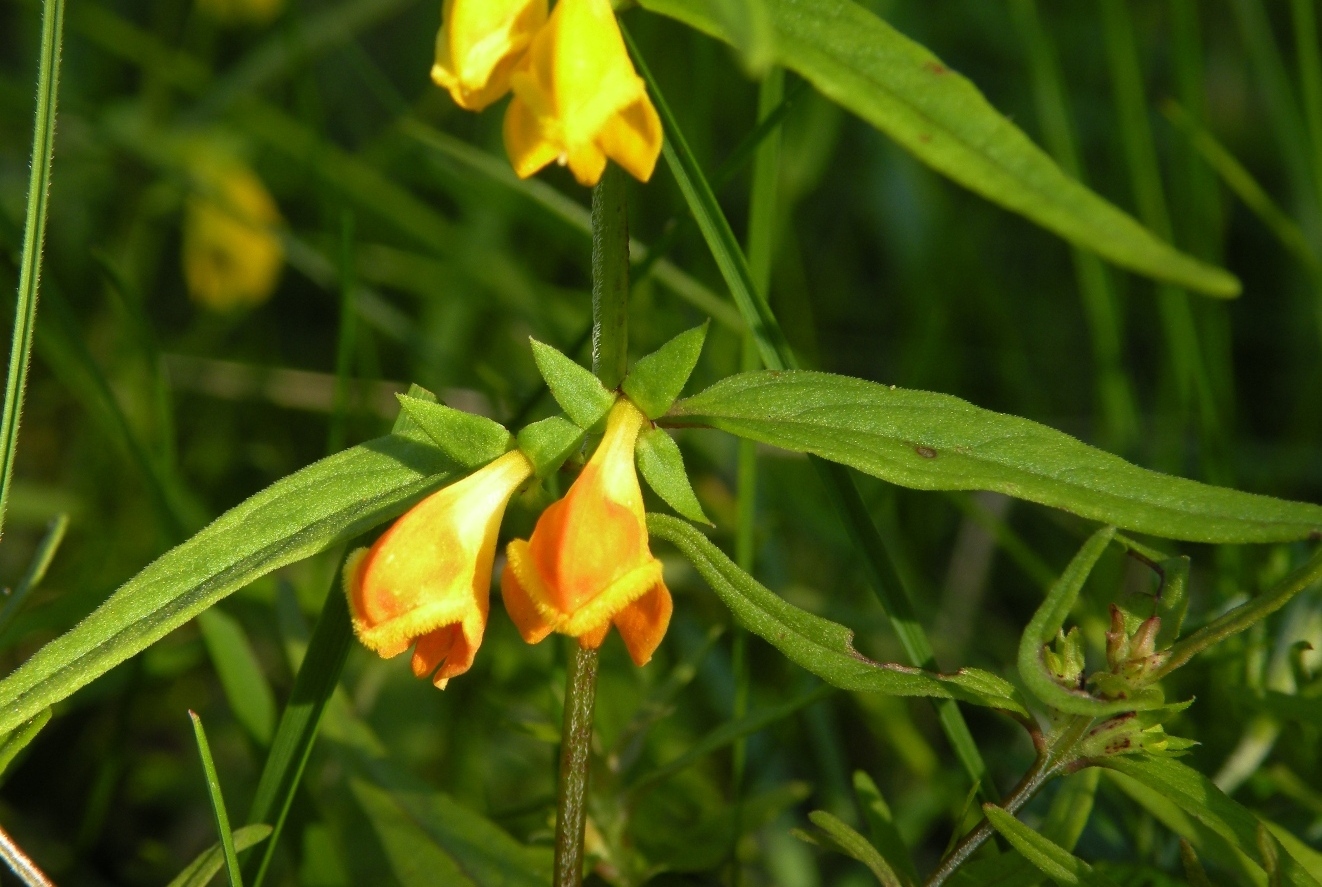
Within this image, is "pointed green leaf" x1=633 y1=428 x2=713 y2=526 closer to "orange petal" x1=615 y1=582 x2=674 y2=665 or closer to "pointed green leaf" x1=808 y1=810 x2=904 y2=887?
"orange petal" x1=615 y1=582 x2=674 y2=665

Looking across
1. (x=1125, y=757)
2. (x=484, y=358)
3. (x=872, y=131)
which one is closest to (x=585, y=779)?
(x=1125, y=757)

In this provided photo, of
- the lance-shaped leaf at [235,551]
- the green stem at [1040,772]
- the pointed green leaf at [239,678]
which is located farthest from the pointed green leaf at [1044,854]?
the pointed green leaf at [239,678]

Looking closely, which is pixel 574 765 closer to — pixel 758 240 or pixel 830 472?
pixel 830 472

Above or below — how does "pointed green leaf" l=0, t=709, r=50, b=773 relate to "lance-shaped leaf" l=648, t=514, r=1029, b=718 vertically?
above

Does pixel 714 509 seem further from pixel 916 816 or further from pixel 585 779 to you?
pixel 585 779

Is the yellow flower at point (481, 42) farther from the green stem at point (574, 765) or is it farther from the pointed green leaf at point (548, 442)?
the green stem at point (574, 765)

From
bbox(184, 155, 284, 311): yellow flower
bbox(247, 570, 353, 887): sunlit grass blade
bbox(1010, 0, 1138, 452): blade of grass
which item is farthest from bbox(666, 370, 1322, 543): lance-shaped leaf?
bbox(184, 155, 284, 311): yellow flower

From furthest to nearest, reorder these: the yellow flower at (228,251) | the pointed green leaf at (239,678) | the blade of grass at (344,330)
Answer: the yellow flower at (228,251) < the blade of grass at (344,330) < the pointed green leaf at (239,678)
